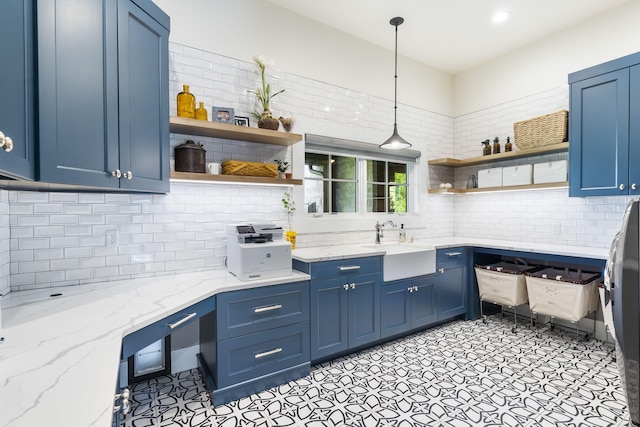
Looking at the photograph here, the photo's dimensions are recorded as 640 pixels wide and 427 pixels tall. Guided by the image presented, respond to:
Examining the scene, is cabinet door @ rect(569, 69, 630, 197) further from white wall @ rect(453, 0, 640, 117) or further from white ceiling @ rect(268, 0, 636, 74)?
white ceiling @ rect(268, 0, 636, 74)

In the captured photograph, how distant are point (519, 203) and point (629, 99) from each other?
1453 millimetres

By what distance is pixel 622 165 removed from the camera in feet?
9.04

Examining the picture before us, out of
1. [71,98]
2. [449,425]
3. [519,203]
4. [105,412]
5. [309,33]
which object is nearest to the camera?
[105,412]

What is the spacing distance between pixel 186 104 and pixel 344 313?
6.92 ft

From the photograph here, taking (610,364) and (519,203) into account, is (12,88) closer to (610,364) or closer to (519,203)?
(610,364)

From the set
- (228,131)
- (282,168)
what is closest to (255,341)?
(282,168)

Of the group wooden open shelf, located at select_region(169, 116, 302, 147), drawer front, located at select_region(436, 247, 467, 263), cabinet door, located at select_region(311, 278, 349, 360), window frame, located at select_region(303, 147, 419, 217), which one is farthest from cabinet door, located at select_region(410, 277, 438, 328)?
wooden open shelf, located at select_region(169, 116, 302, 147)

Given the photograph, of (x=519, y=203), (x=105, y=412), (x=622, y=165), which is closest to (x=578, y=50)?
(x=622, y=165)

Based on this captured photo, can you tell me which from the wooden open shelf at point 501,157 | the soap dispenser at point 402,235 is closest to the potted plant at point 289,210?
the soap dispenser at point 402,235

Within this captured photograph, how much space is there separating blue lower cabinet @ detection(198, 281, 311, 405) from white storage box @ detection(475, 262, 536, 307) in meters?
2.22

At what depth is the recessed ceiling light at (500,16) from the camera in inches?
124

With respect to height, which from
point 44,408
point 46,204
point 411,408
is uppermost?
point 46,204

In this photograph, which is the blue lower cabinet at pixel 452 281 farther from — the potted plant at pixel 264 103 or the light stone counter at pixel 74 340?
the potted plant at pixel 264 103

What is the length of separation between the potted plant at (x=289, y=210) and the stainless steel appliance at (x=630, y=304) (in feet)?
7.52
